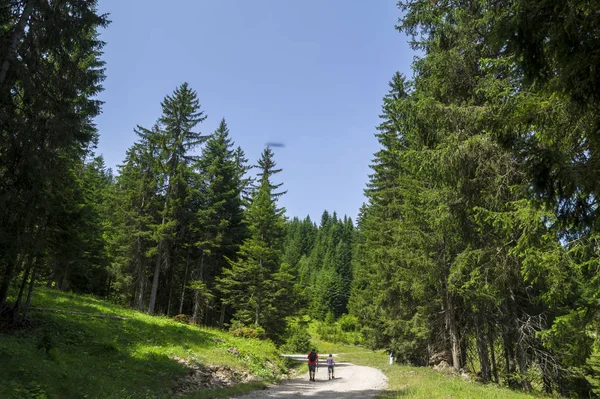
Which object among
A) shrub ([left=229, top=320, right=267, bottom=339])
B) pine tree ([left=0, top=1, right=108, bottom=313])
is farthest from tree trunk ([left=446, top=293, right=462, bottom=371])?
pine tree ([left=0, top=1, right=108, bottom=313])

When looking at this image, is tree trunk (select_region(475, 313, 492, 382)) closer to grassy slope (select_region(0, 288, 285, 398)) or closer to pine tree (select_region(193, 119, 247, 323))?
grassy slope (select_region(0, 288, 285, 398))

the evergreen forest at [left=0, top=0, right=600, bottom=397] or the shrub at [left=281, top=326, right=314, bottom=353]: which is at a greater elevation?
the evergreen forest at [left=0, top=0, right=600, bottom=397]

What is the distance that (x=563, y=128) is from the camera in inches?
277

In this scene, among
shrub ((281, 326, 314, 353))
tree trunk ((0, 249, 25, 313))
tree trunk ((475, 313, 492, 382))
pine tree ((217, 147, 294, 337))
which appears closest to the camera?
tree trunk ((0, 249, 25, 313))

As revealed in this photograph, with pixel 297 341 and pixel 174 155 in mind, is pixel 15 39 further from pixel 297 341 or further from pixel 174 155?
pixel 297 341

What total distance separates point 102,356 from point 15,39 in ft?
33.1

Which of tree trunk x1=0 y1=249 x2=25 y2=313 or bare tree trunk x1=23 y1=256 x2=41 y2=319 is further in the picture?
bare tree trunk x1=23 y1=256 x2=41 y2=319

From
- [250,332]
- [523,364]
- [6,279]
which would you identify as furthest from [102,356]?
[523,364]

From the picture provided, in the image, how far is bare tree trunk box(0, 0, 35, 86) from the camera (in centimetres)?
846

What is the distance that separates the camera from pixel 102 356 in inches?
472

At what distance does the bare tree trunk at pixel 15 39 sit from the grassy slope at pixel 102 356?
7.08 metres

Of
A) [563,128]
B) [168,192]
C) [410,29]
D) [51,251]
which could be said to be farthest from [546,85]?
[168,192]

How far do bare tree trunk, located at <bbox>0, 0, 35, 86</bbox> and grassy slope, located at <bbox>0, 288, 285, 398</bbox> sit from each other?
7.08 m

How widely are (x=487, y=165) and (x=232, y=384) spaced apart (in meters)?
12.5
